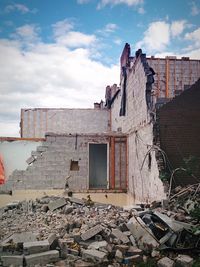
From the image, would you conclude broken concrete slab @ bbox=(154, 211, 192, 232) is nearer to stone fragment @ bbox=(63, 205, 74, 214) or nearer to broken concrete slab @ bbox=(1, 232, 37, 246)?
broken concrete slab @ bbox=(1, 232, 37, 246)

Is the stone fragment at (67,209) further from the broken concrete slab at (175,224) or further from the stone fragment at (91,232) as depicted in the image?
the broken concrete slab at (175,224)

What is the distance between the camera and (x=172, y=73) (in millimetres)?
12859

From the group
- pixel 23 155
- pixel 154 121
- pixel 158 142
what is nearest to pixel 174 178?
pixel 158 142

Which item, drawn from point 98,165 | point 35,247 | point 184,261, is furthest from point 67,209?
point 98,165

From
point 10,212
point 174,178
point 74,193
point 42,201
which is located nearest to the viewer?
point 174,178

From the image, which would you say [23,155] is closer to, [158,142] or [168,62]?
[158,142]

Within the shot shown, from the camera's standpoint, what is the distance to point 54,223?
7.43m

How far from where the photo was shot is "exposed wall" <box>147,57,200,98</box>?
12.6m

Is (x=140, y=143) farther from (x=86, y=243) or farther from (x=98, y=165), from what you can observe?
(x=98, y=165)

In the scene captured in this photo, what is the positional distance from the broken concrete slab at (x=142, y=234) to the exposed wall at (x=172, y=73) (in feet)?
24.9

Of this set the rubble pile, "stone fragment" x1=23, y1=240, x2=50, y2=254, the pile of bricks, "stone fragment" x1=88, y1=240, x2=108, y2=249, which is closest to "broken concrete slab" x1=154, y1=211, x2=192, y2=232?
the rubble pile

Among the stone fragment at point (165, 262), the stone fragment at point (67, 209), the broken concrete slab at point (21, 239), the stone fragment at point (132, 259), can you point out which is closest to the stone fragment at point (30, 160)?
the stone fragment at point (67, 209)

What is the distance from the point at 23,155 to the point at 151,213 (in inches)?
316


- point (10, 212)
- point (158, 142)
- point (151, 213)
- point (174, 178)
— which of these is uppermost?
point (158, 142)
